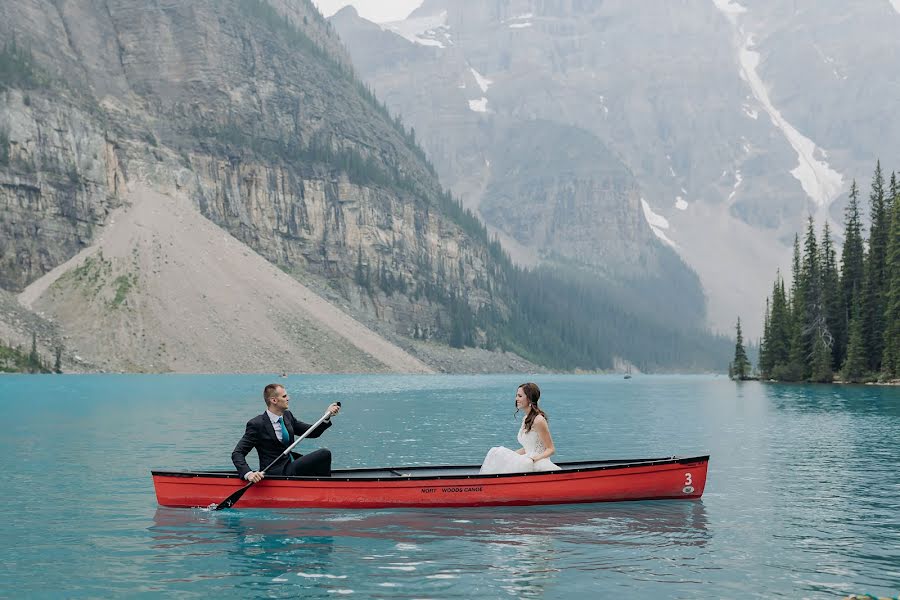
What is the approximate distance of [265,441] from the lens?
887 inches

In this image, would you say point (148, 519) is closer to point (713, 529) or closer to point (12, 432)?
point (713, 529)

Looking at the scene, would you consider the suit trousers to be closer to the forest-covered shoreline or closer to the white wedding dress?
the white wedding dress

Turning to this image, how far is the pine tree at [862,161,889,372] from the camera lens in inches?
3804

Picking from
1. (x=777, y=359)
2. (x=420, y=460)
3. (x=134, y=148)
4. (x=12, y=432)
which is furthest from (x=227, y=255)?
(x=420, y=460)

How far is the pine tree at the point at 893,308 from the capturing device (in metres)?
88.3

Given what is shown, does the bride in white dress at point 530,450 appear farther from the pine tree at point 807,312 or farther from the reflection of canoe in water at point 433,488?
the pine tree at point 807,312

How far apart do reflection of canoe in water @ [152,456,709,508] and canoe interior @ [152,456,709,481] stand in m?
0.03

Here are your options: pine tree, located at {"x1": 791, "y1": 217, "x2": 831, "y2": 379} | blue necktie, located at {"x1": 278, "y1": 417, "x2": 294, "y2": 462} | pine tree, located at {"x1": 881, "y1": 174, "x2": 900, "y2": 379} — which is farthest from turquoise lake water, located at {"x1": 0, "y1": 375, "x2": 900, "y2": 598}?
pine tree, located at {"x1": 791, "y1": 217, "x2": 831, "y2": 379}

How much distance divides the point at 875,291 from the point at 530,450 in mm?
86763

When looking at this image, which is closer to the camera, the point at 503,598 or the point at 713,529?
the point at 503,598

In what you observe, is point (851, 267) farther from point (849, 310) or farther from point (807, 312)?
point (807, 312)

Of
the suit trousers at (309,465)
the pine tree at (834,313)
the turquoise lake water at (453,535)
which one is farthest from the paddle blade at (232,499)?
the pine tree at (834,313)

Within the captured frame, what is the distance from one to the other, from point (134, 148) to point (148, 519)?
172m

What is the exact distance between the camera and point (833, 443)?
42.0 metres
